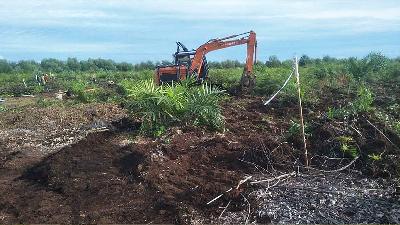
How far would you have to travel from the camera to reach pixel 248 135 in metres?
9.34

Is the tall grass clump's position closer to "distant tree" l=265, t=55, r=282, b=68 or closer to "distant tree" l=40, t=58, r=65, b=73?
"distant tree" l=265, t=55, r=282, b=68

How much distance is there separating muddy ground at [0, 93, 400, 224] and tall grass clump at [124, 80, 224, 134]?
1.04 feet

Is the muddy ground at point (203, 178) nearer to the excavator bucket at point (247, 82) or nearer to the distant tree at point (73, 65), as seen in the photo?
the excavator bucket at point (247, 82)

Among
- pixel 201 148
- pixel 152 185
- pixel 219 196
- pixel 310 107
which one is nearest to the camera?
pixel 219 196

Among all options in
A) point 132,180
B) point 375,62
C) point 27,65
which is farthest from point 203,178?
point 27,65

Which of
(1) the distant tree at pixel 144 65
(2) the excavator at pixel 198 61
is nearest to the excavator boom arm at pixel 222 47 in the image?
(2) the excavator at pixel 198 61

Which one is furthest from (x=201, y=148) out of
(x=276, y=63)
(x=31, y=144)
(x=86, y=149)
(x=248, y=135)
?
(x=276, y=63)

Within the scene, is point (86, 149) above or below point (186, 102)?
below

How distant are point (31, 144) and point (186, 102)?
10.5 feet

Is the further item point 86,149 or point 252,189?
point 86,149

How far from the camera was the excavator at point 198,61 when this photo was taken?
16.2 meters

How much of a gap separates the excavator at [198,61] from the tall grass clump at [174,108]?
604 centimetres

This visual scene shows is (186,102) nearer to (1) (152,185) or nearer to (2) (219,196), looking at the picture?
(1) (152,185)

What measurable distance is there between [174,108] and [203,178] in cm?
312
